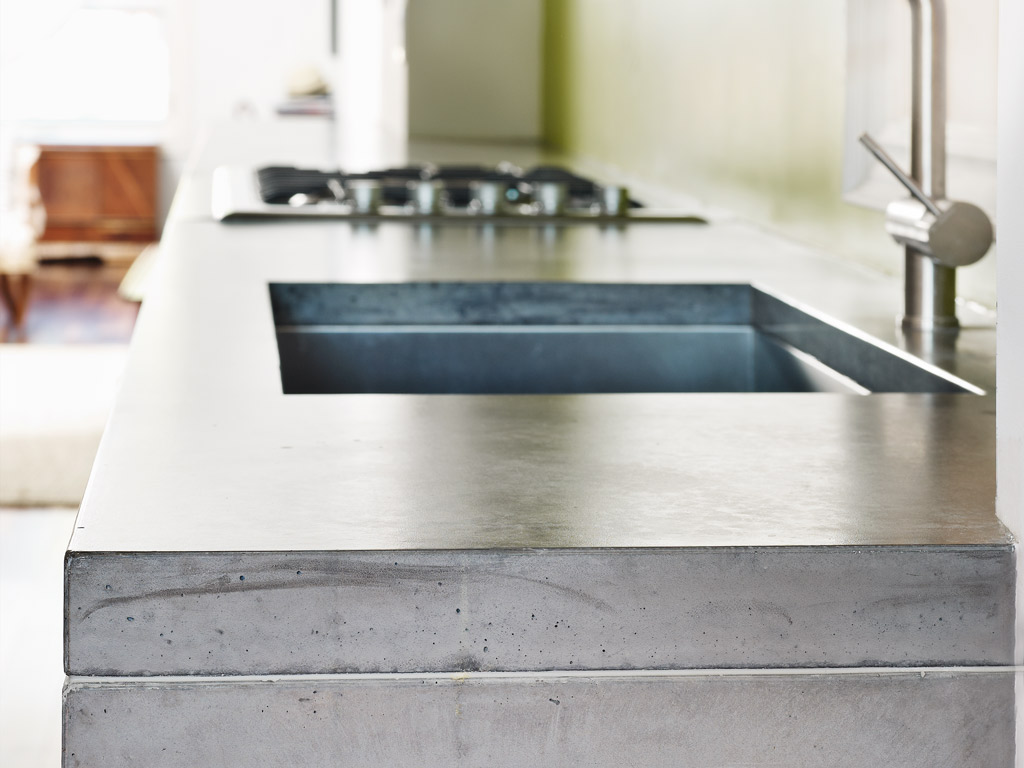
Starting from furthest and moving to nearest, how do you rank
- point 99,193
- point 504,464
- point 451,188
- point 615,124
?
point 99,193 → point 615,124 → point 451,188 → point 504,464

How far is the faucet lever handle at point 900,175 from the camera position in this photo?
0.99m

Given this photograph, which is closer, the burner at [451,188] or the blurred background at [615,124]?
the blurred background at [615,124]

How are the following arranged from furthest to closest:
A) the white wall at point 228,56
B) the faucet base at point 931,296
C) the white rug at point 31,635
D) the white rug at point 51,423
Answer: the white wall at point 228,56 → the white rug at point 51,423 → the white rug at point 31,635 → the faucet base at point 931,296

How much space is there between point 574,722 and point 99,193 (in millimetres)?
8953

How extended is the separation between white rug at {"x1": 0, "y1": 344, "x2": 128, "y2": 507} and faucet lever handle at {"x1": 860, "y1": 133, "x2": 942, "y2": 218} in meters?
1.58

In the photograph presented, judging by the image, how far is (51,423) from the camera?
2.52 meters

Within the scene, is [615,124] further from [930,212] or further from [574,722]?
[574,722]

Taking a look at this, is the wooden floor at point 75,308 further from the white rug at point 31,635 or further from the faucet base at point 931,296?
the faucet base at point 931,296

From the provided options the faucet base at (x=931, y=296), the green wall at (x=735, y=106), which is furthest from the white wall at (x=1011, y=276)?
the green wall at (x=735, y=106)

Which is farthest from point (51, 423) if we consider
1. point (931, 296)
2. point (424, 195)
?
point (931, 296)

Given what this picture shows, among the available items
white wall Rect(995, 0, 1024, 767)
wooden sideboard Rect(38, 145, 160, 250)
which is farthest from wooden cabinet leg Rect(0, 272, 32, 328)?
white wall Rect(995, 0, 1024, 767)

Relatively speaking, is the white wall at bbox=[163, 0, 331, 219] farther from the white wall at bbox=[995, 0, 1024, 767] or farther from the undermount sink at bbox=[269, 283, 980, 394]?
the white wall at bbox=[995, 0, 1024, 767]

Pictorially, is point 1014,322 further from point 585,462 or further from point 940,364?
point 940,364

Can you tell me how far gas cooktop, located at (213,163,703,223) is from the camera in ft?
6.40
